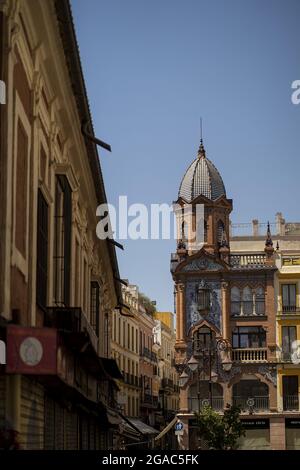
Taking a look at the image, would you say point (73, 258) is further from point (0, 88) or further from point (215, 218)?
point (215, 218)

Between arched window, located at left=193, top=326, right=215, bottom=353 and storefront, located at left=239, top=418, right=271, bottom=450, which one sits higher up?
arched window, located at left=193, top=326, right=215, bottom=353

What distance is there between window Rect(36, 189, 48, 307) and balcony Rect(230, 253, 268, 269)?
48.2 m

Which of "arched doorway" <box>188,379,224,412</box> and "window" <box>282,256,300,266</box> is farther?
"window" <box>282,256,300,266</box>

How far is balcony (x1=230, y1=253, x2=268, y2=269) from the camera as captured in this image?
6594 centimetres

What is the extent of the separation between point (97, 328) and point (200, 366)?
30.3 m

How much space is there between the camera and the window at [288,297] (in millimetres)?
64750

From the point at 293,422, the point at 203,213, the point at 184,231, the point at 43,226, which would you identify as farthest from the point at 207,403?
the point at 43,226

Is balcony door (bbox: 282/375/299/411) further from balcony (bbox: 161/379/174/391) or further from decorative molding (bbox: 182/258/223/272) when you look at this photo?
balcony (bbox: 161/379/174/391)

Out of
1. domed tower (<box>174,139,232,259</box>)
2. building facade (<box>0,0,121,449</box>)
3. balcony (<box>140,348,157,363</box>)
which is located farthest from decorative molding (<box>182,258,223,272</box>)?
building facade (<box>0,0,121,449</box>)

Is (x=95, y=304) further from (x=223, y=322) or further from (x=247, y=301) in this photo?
(x=247, y=301)

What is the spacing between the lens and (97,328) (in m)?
35.2

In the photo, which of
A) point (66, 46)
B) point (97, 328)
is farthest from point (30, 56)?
point (97, 328)

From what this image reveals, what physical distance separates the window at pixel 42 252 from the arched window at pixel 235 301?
1877 inches
